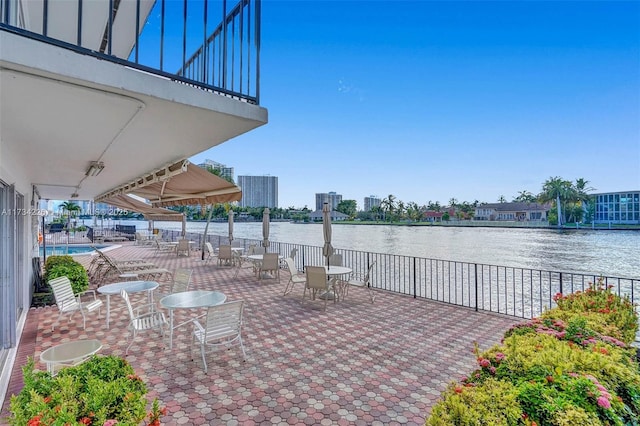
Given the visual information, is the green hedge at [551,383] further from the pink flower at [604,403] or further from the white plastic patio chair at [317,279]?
the white plastic patio chair at [317,279]

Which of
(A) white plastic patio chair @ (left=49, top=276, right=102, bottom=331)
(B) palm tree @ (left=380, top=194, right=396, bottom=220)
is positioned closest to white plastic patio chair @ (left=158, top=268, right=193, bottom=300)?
(A) white plastic patio chair @ (left=49, top=276, right=102, bottom=331)

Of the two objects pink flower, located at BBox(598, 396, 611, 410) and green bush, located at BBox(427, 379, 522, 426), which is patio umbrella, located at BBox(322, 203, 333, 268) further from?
pink flower, located at BBox(598, 396, 611, 410)

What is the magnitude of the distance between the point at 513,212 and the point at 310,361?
10232 cm

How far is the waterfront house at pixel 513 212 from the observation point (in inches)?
3317

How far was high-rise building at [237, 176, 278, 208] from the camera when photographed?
9918 centimetres

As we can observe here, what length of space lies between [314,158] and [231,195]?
41.9m

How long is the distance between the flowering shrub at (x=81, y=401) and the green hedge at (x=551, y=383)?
1649mm

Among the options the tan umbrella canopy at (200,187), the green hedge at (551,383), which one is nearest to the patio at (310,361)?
the green hedge at (551,383)

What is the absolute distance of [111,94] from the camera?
5.64ft

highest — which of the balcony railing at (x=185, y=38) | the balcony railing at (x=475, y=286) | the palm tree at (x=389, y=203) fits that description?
the palm tree at (x=389, y=203)

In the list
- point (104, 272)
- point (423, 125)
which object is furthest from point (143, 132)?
point (423, 125)

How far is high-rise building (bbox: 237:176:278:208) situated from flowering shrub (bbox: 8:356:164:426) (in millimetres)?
97067

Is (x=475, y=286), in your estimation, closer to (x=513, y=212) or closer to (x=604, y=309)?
(x=604, y=309)

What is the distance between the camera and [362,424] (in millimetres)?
2898
